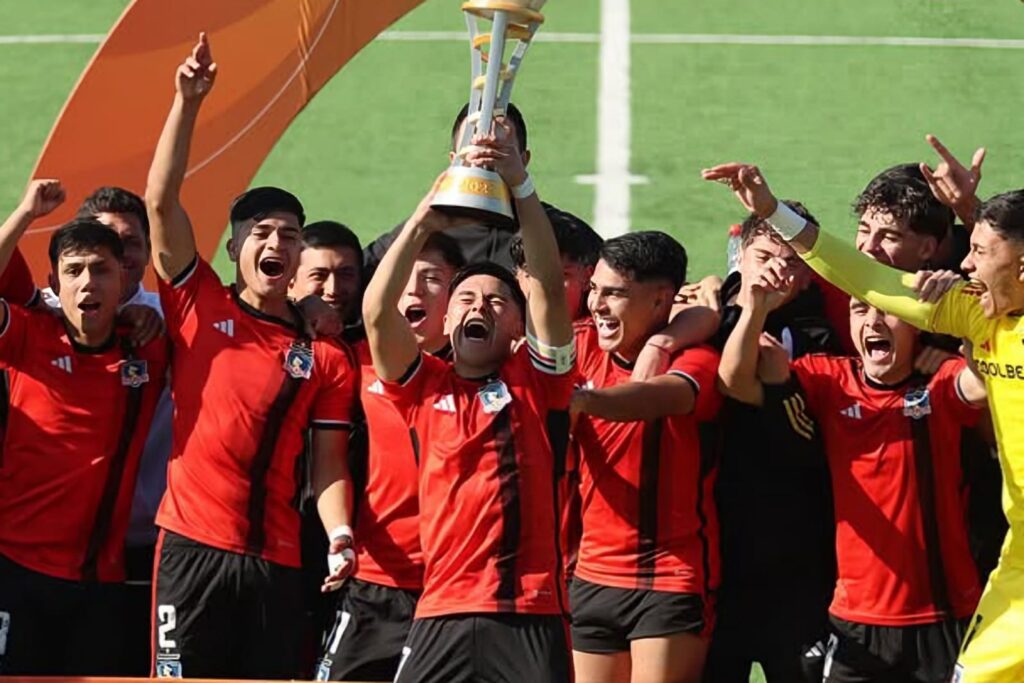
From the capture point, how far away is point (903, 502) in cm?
646

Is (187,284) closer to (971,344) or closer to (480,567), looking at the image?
(480,567)

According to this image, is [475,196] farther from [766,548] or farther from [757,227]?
[766,548]

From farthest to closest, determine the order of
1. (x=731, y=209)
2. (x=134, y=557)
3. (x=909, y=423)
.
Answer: (x=731, y=209) < (x=134, y=557) < (x=909, y=423)

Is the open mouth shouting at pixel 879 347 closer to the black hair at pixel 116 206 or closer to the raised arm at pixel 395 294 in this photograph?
the raised arm at pixel 395 294

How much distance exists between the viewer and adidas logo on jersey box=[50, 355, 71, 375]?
21.8ft

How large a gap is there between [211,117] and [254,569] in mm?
2796

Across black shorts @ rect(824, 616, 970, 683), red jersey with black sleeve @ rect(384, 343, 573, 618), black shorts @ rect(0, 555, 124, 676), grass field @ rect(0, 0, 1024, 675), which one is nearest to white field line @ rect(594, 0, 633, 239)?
grass field @ rect(0, 0, 1024, 675)

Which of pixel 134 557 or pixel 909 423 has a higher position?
pixel 909 423

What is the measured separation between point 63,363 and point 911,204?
113 inches

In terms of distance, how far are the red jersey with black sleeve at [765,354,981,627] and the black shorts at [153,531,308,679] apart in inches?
70.1

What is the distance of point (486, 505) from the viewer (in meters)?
6.04

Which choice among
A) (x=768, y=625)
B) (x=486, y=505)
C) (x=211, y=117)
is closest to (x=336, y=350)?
(x=486, y=505)

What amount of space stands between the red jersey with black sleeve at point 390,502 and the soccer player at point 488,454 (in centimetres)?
43

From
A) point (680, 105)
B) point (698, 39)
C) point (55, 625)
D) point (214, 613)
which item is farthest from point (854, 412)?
point (698, 39)
